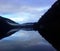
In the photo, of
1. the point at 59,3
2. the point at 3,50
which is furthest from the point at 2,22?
the point at 3,50

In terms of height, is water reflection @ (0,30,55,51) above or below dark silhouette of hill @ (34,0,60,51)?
below

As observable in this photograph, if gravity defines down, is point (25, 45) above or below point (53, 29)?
below

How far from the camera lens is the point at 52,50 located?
15297 millimetres

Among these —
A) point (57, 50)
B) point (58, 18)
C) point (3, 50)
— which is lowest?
point (57, 50)

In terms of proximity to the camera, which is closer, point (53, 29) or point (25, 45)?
point (25, 45)

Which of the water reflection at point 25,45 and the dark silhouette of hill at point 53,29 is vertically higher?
the dark silhouette of hill at point 53,29

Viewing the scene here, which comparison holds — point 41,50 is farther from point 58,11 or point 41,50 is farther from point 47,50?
point 58,11

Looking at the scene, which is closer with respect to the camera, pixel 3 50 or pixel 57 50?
pixel 57 50

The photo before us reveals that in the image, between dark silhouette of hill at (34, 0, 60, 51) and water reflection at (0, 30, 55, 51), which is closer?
water reflection at (0, 30, 55, 51)

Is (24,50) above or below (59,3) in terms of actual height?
below

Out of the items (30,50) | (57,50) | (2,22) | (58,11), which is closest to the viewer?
(57,50)

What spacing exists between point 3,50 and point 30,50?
175 centimetres

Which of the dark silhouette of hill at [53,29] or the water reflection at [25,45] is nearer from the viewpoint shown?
the water reflection at [25,45]

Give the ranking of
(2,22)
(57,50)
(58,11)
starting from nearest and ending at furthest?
(57,50) < (58,11) < (2,22)
